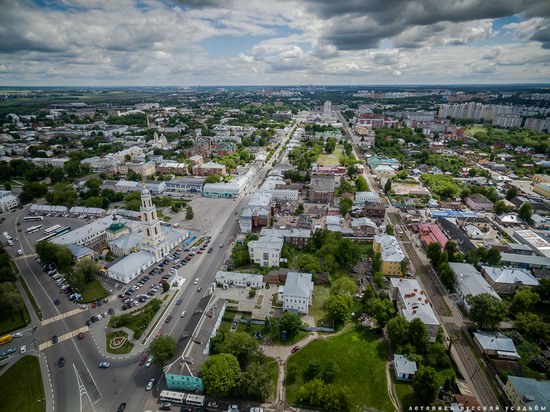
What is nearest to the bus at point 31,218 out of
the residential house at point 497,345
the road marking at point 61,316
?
the road marking at point 61,316

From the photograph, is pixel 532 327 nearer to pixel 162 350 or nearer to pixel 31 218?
pixel 162 350

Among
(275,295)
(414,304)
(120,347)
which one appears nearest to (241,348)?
(275,295)

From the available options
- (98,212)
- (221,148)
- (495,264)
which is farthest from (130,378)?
(221,148)

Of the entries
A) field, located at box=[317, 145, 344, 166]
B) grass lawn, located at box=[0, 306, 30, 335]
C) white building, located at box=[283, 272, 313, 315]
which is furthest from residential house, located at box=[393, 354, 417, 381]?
field, located at box=[317, 145, 344, 166]

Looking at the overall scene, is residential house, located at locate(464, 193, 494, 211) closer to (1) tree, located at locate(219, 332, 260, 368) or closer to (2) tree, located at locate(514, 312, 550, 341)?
(2) tree, located at locate(514, 312, 550, 341)

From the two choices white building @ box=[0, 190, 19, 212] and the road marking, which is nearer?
the road marking

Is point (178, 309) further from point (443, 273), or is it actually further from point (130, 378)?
point (443, 273)
